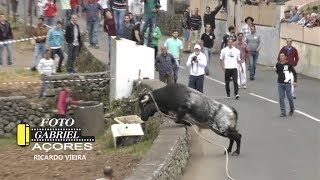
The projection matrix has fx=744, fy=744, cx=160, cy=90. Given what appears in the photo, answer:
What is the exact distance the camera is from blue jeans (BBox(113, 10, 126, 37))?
74.5 feet

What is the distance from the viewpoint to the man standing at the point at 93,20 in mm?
25594

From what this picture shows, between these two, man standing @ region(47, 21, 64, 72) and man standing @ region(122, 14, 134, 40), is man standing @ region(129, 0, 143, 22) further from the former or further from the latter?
man standing @ region(47, 21, 64, 72)

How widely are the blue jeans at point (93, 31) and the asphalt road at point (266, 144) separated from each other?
524 centimetres

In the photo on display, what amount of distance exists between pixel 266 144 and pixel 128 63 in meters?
5.54

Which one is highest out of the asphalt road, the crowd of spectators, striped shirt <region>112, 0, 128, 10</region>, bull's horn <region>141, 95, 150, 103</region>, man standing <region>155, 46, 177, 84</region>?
striped shirt <region>112, 0, 128, 10</region>

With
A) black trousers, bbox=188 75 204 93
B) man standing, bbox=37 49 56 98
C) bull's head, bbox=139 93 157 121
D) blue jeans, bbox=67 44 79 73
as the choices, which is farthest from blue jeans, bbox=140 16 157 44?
bull's head, bbox=139 93 157 121

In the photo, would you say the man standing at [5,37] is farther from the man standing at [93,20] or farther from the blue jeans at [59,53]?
the man standing at [93,20]

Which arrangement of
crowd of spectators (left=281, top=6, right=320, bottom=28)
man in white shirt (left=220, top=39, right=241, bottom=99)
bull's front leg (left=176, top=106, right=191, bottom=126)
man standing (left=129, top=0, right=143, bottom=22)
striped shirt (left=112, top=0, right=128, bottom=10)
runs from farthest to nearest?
crowd of spectators (left=281, top=6, right=320, bottom=28) < man standing (left=129, top=0, right=143, bottom=22) < striped shirt (left=112, top=0, right=128, bottom=10) < man in white shirt (left=220, top=39, right=241, bottom=99) < bull's front leg (left=176, top=106, right=191, bottom=126)

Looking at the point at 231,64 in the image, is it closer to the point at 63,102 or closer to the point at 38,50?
the point at 63,102

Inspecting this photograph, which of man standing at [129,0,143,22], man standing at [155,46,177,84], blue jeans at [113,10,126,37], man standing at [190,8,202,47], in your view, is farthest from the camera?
man standing at [190,8,202,47]

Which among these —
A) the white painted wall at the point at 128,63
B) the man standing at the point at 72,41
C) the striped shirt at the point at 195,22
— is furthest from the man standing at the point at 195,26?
the white painted wall at the point at 128,63

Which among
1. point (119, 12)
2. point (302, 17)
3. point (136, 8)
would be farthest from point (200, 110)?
point (302, 17)

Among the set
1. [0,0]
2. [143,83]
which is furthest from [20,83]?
[0,0]

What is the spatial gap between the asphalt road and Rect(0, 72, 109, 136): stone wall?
3.25 metres
